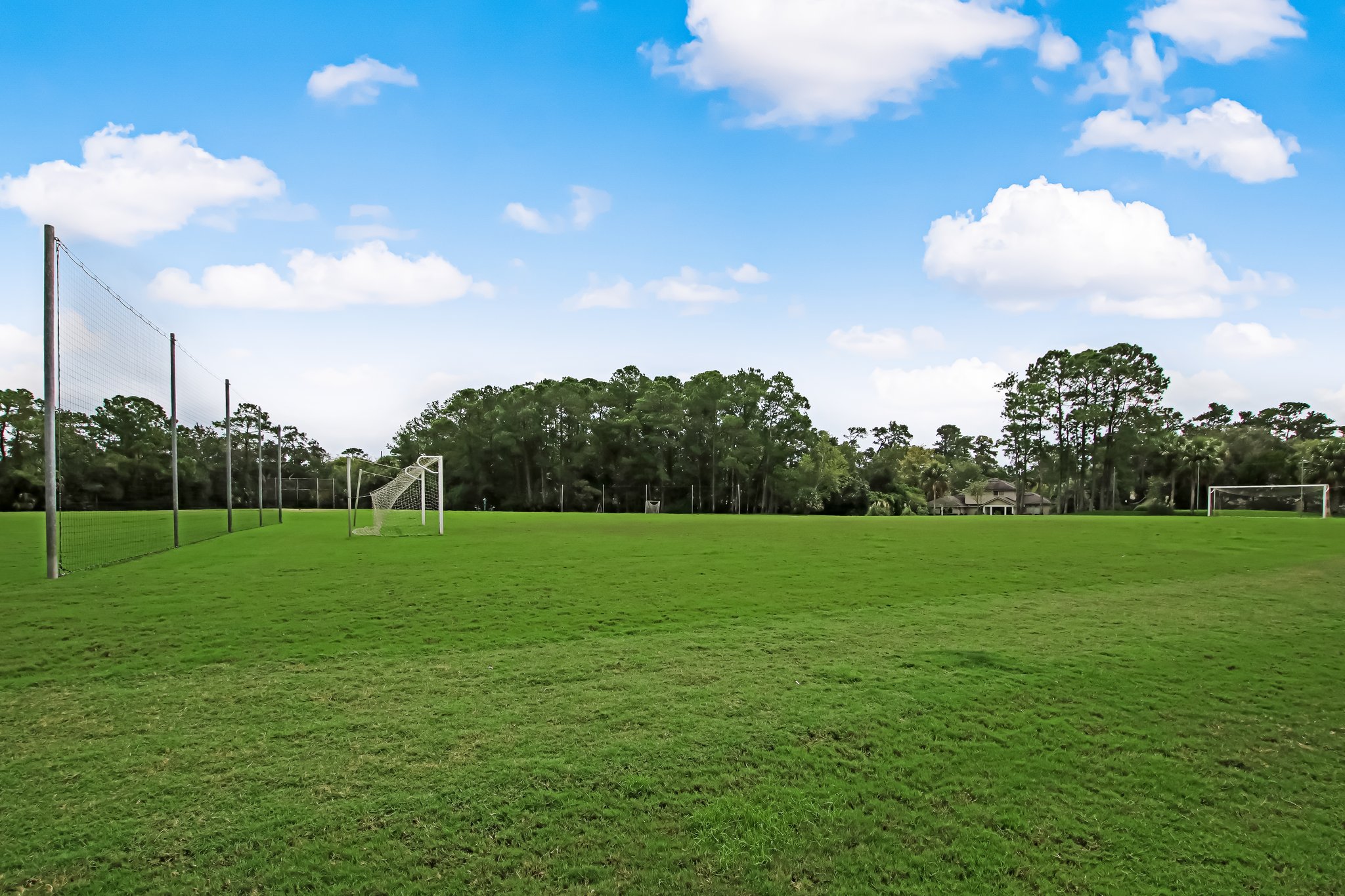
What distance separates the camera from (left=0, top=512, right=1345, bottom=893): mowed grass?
3443mm

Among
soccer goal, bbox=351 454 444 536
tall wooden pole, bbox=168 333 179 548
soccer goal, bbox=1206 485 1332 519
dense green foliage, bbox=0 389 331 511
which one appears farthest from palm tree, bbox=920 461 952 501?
tall wooden pole, bbox=168 333 179 548

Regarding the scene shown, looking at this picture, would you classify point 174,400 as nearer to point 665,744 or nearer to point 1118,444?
point 665,744

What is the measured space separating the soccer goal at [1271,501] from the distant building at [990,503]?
39569mm

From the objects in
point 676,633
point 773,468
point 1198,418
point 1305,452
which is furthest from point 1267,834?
point 1198,418

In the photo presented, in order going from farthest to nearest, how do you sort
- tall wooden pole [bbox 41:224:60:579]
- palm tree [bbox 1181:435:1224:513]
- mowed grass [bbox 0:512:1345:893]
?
palm tree [bbox 1181:435:1224:513], tall wooden pole [bbox 41:224:60:579], mowed grass [bbox 0:512:1345:893]

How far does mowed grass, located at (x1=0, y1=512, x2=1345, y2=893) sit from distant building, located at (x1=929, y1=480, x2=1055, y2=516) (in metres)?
85.1

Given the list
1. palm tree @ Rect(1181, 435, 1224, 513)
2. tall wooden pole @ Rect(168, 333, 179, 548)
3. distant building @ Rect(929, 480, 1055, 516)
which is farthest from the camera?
distant building @ Rect(929, 480, 1055, 516)

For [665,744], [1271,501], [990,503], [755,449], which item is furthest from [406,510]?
[990,503]

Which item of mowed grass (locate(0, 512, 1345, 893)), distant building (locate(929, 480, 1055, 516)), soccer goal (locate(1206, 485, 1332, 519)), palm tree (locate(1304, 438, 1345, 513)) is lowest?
distant building (locate(929, 480, 1055, 516))

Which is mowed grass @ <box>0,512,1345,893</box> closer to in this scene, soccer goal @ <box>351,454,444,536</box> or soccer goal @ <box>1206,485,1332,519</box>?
soccer goal @ <box>351,454,444,536</box>

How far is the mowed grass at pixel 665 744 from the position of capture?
344cm

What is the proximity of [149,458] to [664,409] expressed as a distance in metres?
49.8

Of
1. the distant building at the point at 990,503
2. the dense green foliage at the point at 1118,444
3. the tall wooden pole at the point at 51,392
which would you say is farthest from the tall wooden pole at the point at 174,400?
the distant building at the point at 990,503

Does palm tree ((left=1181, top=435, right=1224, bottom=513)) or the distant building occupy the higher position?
palm tree ((left=1181, top=435, right=1224, bottom=513))
